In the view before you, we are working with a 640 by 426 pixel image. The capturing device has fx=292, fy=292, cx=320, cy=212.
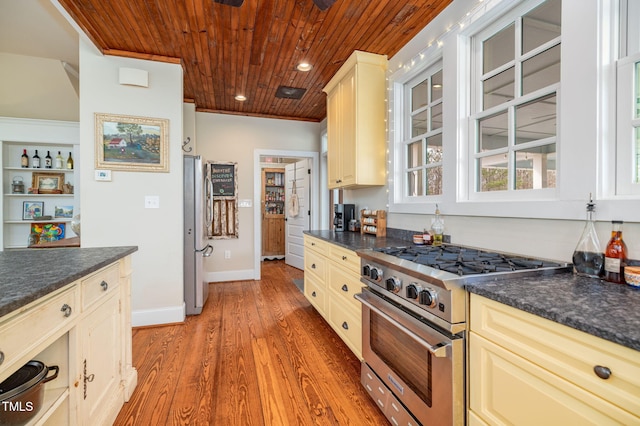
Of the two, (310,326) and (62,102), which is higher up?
(62,102)

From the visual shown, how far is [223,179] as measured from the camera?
442cm

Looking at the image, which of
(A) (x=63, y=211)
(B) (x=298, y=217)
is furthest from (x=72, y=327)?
(A) (x=63, y=211)

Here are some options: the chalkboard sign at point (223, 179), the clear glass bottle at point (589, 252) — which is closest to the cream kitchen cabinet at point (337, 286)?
the clear glass bottle at point (589, 252)

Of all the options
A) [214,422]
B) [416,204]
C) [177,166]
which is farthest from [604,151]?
[177,166]

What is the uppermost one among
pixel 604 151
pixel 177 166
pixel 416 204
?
pixel 177 166

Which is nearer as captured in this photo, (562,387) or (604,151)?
(562,387)

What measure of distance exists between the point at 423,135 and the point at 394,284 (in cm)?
148

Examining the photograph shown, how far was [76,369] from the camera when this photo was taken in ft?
3.76

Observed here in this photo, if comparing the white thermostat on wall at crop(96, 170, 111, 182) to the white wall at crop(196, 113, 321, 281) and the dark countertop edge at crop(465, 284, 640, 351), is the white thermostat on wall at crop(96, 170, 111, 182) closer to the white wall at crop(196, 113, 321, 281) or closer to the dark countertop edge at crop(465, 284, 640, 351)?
the white wall at crop(196, 113, 321, 281)

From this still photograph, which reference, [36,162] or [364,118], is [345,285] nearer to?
[364,118]

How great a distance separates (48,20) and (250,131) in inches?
98.6

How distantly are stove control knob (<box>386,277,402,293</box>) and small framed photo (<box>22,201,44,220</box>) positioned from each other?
17.1 feet

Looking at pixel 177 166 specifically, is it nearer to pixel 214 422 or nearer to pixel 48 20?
pixel 48 20

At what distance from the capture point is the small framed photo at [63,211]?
14.3ft
